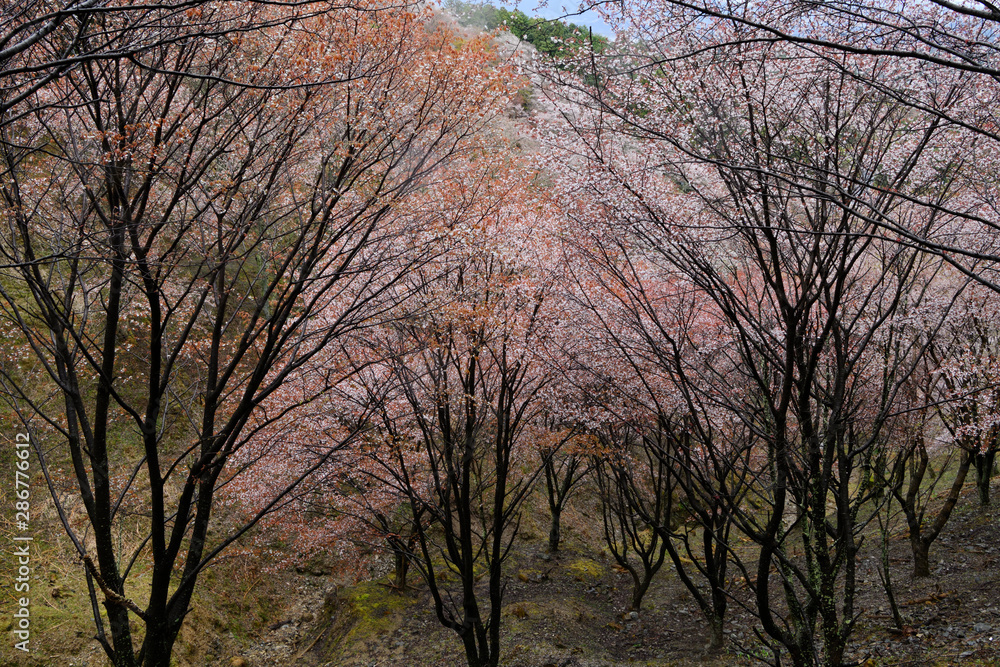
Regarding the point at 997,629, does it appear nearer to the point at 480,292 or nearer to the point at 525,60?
the point at 480,292

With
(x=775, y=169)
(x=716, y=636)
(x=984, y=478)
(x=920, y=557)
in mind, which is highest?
(x=775, y=169)

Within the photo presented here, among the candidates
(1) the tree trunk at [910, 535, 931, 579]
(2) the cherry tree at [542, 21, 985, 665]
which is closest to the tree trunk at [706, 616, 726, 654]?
(2) the cherry tree at [542, 21, 985, 665]

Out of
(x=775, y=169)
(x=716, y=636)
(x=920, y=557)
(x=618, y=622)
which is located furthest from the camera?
(x=618, y=622)

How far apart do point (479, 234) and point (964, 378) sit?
11.1 meters

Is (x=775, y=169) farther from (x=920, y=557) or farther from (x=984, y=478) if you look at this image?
(x=984, y=478)

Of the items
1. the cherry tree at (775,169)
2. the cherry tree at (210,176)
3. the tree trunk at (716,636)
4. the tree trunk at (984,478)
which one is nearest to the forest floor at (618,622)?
the tree trunk at (716,636)

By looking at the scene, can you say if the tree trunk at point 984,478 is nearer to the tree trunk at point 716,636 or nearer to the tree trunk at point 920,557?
the tree trunk at point 920,557

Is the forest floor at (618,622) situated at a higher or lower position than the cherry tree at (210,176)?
lower

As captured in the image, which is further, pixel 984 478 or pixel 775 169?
pixel 984 478

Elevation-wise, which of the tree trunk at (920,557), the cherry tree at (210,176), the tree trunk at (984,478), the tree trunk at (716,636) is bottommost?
the tree trunk at (716,636)

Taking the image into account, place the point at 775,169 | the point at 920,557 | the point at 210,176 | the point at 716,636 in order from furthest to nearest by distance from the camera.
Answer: the point at 920,557
the point at 716,636
the point at 210,176
the point at 775,169

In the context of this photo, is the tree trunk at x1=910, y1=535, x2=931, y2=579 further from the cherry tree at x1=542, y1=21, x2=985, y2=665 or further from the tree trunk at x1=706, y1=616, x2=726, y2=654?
the cherry tree at x1=542, y1=21, x2=985, y2=665

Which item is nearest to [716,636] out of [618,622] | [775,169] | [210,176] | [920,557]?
[618,622]

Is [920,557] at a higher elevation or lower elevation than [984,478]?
lower
